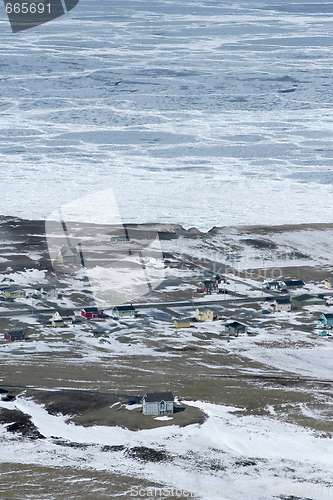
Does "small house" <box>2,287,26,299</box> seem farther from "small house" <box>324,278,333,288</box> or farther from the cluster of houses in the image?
"small house" <box>324,278,333,288</box>

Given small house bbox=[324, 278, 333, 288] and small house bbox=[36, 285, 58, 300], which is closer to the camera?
small house bbox=[36, 285, 58, 300]

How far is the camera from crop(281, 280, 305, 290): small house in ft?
150

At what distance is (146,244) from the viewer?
55438 millimetres

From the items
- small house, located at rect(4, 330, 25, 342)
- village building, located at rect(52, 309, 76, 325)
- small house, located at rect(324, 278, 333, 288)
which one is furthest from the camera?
small house, located at rect(324, 278, 333, 288)

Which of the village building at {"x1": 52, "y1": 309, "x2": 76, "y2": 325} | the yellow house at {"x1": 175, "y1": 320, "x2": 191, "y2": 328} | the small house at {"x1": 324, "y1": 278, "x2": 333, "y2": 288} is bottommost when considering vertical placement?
the small house at {"x1": 324, "y1": 278, "x2": 333, "y2": 288}

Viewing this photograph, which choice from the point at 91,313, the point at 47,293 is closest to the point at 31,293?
the point at 47,293

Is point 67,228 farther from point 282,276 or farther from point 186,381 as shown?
point 186,381

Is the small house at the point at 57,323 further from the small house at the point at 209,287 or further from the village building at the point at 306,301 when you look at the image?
the village building at the point at 306,301

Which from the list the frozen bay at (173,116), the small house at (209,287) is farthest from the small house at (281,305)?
the frozen bay at (173,116)

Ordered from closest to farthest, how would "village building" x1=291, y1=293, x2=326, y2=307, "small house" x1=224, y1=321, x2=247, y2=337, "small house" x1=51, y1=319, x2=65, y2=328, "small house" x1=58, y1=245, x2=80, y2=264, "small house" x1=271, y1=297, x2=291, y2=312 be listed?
1. "small house" x1=224, y1=321, x2=247, y2=337
2. "small house" x1=51, y1=319, x2=65, y2=328
3. "small house" x1=271, y1=297, x2=291, y2=312
4. "village building" x1=291, y1=293, x2=326, y2=307
5. "small house" x1=58, y1=245, x2=80, y2=264

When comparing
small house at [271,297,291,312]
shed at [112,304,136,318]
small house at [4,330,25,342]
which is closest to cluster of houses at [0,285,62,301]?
shed at [112,304,136,318]

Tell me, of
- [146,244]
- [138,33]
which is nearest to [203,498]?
[146,244]

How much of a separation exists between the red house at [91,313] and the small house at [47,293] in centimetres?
363

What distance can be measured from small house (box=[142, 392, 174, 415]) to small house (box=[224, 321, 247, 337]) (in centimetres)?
1221
